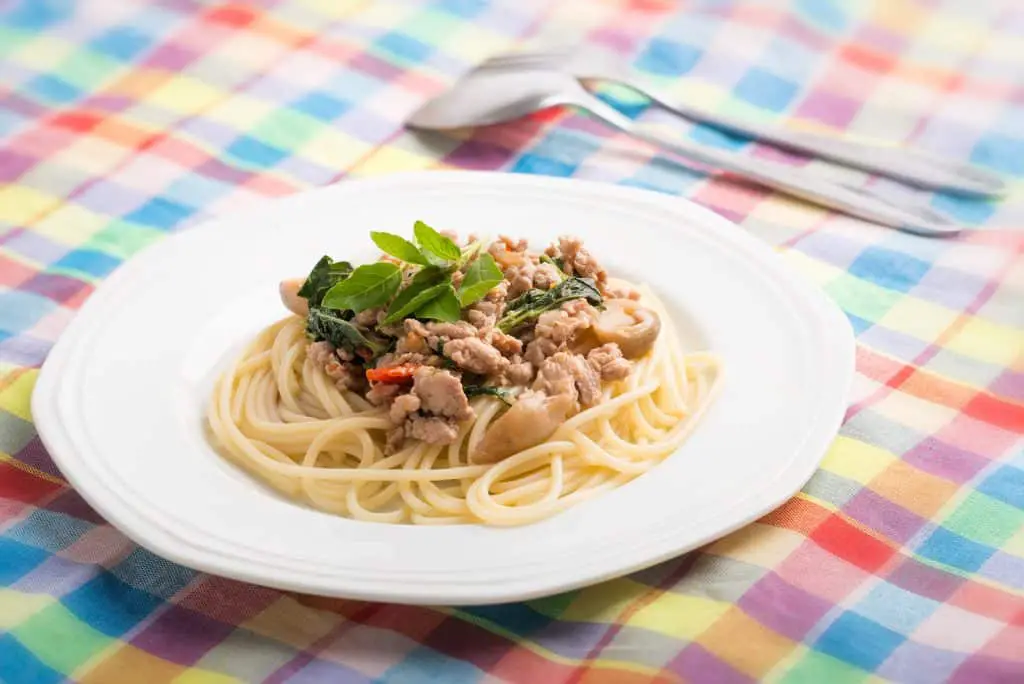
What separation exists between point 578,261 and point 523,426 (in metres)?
0.90

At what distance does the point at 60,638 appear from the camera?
4039 millimetres

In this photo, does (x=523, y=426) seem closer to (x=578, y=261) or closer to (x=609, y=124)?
(x=578, y=261)

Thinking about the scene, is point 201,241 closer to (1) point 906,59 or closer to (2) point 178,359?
(2) point 178,359

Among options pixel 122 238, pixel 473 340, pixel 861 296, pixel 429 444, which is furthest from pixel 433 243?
pixel 122 238

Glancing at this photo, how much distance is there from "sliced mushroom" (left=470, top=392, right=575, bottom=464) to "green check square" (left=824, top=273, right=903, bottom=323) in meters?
1.74

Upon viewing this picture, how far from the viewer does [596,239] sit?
554 cm

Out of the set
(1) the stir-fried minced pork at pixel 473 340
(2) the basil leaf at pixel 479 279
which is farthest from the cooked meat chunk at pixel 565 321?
(2) the basil leaf at pixel 479 279

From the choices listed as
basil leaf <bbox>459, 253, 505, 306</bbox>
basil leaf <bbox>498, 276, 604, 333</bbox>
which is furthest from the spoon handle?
basil leaf <bbox>459, 253, 505, 306</bbox>

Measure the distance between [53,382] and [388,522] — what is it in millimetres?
1409

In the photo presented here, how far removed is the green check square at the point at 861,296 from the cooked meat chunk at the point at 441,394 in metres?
2.04

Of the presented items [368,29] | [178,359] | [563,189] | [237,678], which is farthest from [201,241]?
[368,29]

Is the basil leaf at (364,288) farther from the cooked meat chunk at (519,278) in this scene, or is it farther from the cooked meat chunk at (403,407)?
the cooked meat chunk at (519,278)

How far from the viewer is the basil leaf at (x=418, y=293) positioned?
14.9 feet

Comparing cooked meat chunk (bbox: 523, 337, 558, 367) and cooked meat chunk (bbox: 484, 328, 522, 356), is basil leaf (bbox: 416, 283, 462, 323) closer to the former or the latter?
cooked meat chunk (bbox: 484, 328, 522, 356)
